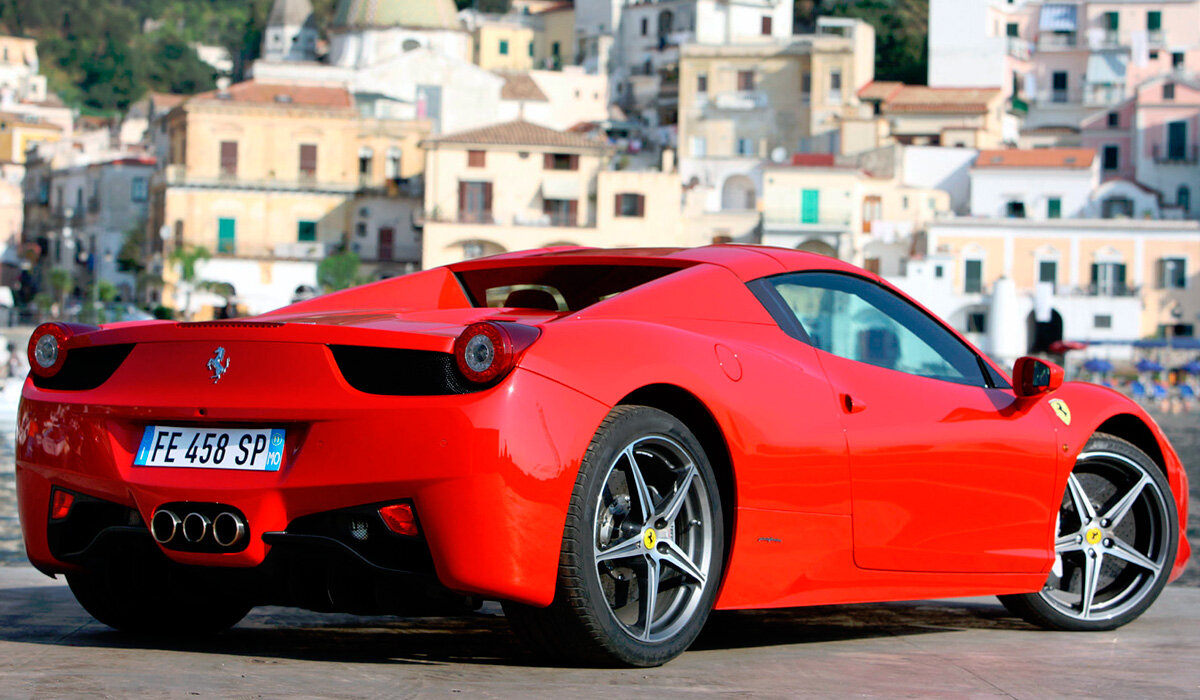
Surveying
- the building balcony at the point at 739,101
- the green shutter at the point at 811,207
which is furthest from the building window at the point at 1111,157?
the green shutter at the point at 811,207

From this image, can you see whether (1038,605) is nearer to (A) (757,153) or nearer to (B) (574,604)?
(B) (574,604)

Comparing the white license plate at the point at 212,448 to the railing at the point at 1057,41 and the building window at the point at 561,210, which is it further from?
the railing at the point at 1057,41

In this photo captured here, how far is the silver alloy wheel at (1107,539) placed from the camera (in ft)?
19.8

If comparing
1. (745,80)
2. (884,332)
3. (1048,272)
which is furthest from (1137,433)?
(745,80)

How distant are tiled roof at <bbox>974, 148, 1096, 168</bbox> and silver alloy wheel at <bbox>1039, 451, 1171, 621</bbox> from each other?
7007cm

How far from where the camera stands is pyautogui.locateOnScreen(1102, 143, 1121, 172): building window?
83.3 metres

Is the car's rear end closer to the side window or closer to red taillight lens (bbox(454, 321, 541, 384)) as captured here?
red taillight lens (bbox(454, 321, 541, 384))

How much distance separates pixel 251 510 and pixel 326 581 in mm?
259

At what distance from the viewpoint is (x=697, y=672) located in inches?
177

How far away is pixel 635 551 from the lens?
443cm

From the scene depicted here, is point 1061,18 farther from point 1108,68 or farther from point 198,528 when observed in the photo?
point 198,528

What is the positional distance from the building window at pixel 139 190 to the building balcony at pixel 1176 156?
49.1m

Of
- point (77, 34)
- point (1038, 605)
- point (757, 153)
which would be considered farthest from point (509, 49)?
point (1038, 605)

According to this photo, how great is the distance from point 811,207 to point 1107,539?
65.7 m
